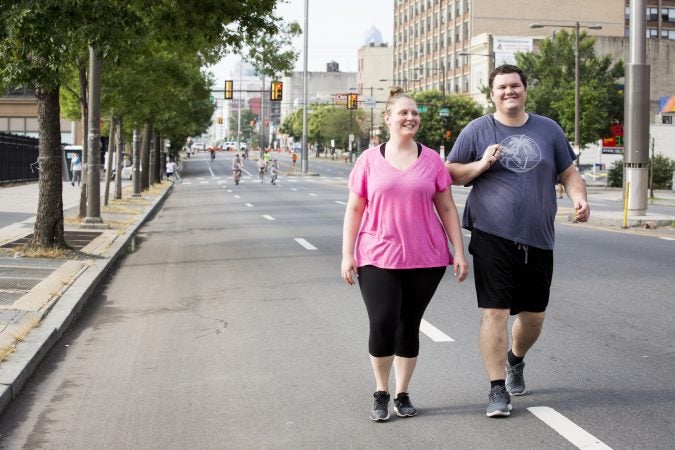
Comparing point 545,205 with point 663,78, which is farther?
point 663,78

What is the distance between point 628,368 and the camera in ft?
23.0

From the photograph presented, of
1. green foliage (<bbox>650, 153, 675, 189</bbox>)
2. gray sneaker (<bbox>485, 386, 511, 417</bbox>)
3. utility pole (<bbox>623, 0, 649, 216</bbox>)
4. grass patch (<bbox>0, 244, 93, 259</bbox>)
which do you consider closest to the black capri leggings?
gray sneaker (<bbox>485, 386, 511, 417</bbox>)

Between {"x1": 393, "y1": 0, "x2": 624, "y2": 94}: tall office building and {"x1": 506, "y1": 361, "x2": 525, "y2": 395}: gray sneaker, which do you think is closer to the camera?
{"x1": 506, "y1": 361, "x2": 525, "y2": 395}: gray sneaker

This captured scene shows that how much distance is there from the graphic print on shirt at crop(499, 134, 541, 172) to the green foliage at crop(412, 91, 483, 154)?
84.9m

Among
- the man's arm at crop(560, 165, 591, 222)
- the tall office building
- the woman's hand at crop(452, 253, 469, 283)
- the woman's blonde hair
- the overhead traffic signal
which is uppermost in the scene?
the tall office building

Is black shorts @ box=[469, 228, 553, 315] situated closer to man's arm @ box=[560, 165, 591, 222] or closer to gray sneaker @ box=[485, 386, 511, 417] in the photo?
man's arm @ box=[560, 165, 591, 222]

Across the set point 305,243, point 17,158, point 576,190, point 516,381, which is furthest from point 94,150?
point 17,158

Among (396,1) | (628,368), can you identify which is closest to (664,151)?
(628,368)

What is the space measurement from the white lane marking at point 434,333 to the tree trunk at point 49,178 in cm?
782

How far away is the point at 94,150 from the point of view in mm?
21266

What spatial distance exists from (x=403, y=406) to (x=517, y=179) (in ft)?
4.65

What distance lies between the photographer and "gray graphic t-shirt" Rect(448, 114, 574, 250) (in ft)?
18.6

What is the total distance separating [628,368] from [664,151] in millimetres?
58599

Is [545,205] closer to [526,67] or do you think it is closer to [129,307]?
[129,307]
